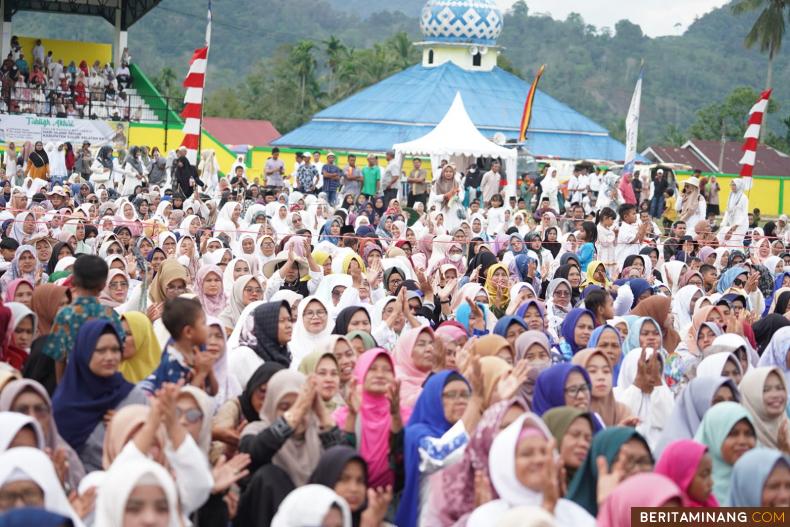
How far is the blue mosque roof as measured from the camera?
44.2 m

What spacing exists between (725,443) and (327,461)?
5.12ft

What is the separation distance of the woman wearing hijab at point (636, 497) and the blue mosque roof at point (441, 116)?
38133 millimetres

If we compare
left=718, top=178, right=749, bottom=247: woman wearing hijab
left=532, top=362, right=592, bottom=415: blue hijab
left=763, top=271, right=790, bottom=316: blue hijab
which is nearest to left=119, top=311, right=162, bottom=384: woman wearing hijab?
left=532, top=362, right=592, bottom=415: blue hijab

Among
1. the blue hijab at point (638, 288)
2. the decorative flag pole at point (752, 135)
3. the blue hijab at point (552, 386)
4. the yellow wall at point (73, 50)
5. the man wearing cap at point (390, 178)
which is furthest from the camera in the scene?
the yellow wall at point (73, 50)

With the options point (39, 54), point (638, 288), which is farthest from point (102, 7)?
point (638, 288)

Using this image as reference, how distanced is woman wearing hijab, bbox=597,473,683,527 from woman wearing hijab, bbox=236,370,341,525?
1297mm

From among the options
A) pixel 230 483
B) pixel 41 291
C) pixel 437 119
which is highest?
pixel 437 119

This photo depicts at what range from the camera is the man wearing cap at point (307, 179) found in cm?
2544

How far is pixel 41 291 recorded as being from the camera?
793 cm

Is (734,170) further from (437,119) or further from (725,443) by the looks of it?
(725,443)

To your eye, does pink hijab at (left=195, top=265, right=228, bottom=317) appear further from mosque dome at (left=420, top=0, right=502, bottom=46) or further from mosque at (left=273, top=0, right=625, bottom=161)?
mosque dome at (left=420, top=0, right=502, bottom=46)

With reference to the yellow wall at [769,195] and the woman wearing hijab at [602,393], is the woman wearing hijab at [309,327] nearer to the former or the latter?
the woman wearing hijab at [602,393]

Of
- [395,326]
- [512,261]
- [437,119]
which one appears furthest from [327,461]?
[437,119]

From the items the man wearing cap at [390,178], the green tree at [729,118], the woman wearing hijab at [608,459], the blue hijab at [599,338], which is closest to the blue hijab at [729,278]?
the blue hijab at [599,338]
